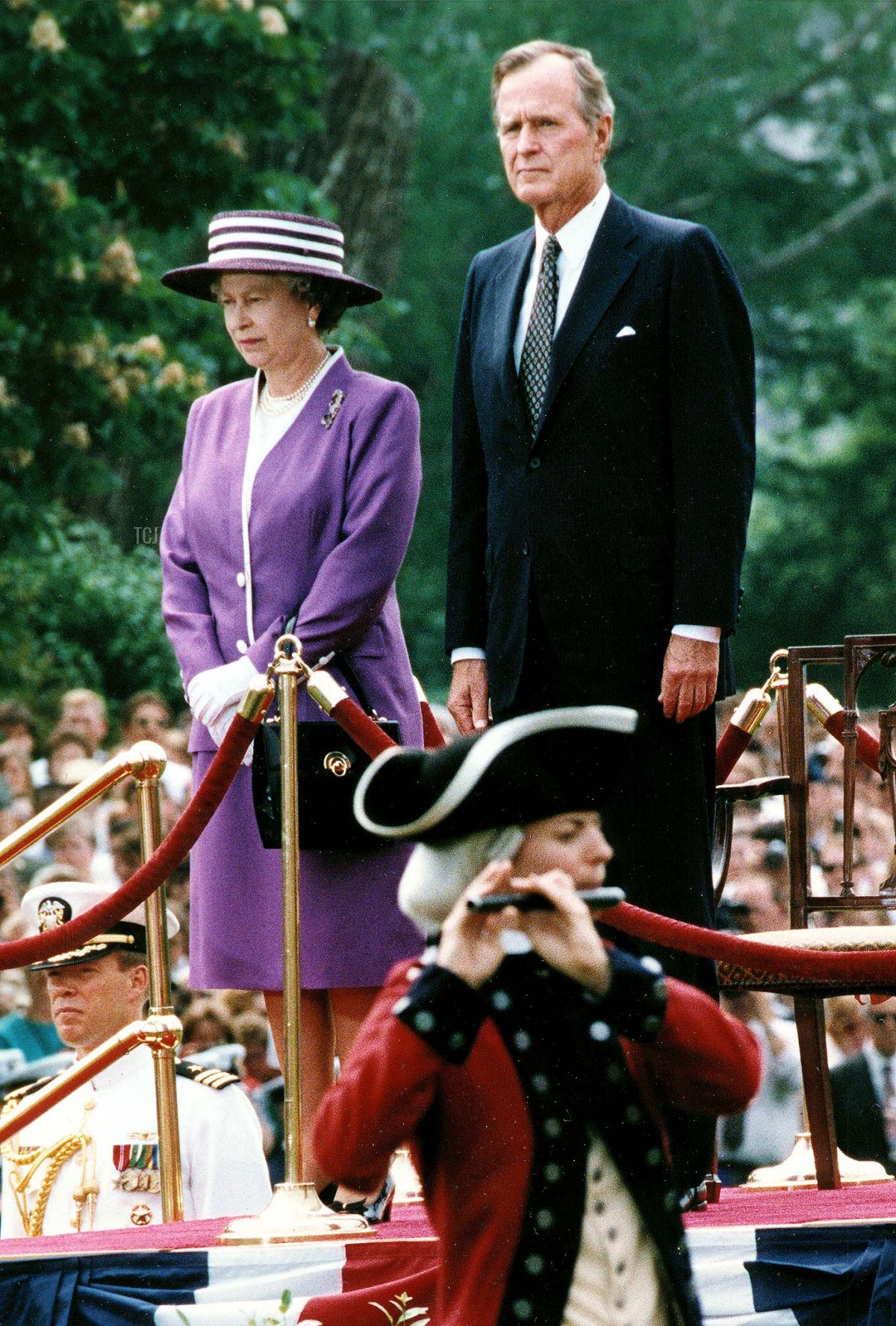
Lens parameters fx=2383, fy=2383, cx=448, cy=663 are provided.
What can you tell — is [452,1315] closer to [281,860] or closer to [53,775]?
[281,860]

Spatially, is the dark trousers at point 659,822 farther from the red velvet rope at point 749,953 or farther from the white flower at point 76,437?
the white flower at point 76,437

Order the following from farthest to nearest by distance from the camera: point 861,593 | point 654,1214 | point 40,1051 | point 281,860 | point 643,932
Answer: point 861,593
point 40,1051
point 281,860
point 643,932
point 654,1214

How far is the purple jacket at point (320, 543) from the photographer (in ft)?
15.4

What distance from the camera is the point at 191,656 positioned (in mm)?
4789

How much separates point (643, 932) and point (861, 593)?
13791 millimetres

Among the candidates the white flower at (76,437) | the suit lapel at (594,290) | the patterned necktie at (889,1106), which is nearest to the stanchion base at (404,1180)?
the patterned necktie at (889,1106)

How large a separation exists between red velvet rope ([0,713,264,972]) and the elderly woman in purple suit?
0.13 metres

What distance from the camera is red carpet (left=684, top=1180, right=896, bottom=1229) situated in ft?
13.9

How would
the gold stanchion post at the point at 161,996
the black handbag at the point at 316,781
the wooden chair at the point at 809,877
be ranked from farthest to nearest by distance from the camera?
the gold stanchion post at the point at 161,996 → the wooden chair at the point at 809,877 → the black handbag at the point at 316,781

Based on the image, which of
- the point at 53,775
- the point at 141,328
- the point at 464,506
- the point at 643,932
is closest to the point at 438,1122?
the point at 643,932

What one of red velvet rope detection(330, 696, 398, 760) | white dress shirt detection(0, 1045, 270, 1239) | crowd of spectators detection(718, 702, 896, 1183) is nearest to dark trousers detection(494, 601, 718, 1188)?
red velvet rope detection(330, 696, 398, 760)

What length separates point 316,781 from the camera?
4.63 metres

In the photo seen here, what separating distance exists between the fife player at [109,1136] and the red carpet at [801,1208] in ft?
3.47

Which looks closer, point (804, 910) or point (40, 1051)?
point (804, 910)
